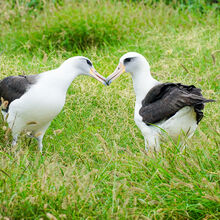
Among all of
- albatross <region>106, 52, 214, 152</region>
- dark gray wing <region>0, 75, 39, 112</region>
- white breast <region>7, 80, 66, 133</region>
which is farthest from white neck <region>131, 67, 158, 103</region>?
dark gray wing <region>0, 75, 39, 112</region>

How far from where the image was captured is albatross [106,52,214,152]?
3.66 meters

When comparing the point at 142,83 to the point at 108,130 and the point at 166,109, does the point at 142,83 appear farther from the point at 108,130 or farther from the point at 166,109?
the point at 108,130

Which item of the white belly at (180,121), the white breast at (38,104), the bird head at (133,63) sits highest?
the bird head at (133,63)

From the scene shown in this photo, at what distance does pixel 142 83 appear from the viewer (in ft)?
14.0

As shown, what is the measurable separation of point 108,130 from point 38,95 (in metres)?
1.01

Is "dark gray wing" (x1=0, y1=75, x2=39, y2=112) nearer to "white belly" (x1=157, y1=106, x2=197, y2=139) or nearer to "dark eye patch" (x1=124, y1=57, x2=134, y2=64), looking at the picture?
"dark eye patch" (x1=124, y1=57, x2=134, y2=64)

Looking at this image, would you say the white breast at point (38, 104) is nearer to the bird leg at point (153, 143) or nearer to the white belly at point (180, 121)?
the bird leg at point (153, 143)

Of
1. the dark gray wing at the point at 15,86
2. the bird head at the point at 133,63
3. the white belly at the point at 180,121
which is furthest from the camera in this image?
the bird head at the point at 133,63

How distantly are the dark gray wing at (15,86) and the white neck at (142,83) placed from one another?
96cm

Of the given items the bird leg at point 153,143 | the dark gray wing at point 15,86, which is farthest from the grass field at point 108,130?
the dark gray wing at point 15,86

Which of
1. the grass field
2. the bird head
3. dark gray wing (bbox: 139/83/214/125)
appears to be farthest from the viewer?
the bird head

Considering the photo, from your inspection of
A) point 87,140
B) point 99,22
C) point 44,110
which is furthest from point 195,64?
point 44,110

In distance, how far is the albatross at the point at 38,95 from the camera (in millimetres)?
4055

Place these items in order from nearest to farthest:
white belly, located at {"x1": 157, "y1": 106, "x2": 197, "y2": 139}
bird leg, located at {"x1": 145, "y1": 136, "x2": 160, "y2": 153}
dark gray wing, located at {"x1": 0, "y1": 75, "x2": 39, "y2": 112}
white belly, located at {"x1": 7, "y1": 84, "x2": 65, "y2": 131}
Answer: white belly, located at {"x1": 157, "y1": 106, "x2": 197, "y2": 139} < bird leg, located at {"x1": 145, "y1": 136, "x2": 160, "y2": 153} < white belly, located at {"x1": 7, "y1": 84, "x2": 65, "y2": 131} < dark gray wing, located at {"x1": 0, "y1": 75, "x2": 39, "y2": 112}
